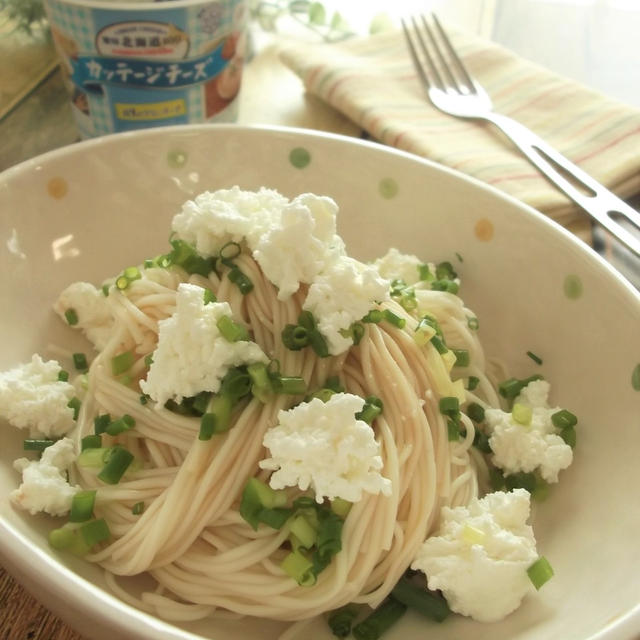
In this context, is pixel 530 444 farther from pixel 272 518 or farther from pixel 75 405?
pixel 75 405

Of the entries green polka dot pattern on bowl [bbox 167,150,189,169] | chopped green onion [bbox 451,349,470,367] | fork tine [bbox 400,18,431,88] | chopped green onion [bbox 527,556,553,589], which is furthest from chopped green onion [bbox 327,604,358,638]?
fork tine [bbox 400,18,431,88]

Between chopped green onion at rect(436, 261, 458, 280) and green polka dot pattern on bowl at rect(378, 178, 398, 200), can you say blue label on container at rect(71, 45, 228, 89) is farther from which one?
chopped green onion at rect(436, 261, 458, 280)

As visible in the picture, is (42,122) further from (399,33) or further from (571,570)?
(571,570)

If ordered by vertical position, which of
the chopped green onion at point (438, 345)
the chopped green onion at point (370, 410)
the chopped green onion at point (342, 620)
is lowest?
the chopped green onion at point (342, 620)

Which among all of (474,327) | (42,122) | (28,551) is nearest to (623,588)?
(474,327)

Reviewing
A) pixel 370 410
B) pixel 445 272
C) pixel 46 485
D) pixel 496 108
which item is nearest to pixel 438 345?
pixel 370 410

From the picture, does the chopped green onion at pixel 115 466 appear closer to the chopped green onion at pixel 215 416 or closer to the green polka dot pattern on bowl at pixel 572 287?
the chopped green onion at pixel 215 416

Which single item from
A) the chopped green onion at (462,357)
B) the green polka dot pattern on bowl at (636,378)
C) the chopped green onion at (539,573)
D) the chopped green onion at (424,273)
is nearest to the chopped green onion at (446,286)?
the chopped green onion at (424,273)
